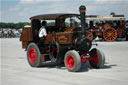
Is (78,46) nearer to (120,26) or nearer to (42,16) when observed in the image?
(42,16)

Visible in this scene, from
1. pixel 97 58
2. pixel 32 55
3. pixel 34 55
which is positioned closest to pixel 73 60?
pixel 97 58

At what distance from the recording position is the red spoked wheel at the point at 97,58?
30.4 ft

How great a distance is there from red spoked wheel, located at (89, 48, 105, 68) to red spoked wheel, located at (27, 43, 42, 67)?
1896 millimetres

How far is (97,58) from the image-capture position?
30.7 feet

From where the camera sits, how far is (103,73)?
8.48 metres

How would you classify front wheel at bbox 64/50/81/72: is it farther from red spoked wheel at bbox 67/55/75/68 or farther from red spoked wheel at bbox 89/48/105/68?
red spoked wheel at bbox 89/48/105/68

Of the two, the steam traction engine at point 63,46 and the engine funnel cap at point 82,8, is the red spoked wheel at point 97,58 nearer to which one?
the steam traction engine at point 63,46

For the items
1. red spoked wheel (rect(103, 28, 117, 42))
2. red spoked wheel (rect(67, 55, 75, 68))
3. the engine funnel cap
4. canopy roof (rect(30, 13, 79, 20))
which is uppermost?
the engine funnel cap

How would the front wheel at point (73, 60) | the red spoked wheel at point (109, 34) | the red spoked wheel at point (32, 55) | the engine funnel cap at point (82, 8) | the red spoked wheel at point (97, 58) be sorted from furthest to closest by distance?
1. the red spoked wheel at point (109, 34)
2. the red spoked wheel at point (32, 55)
3. the red spoked wheel at point (97, 58)
4. the engine funnel cap at point (82, 8)
5. the front wheel at point (73, 60)

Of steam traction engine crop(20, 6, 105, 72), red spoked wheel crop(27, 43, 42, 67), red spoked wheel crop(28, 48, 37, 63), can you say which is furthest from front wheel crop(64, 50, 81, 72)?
red spoked wheel crop(28, 48, 37, 63)

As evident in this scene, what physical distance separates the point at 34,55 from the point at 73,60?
6.61 ft

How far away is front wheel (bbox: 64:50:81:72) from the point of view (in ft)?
28.1

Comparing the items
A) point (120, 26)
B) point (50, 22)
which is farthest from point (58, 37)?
point (120, 26)

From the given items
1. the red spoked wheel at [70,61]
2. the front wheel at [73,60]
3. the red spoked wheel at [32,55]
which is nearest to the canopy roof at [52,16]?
the red spoked wheel at [32,55]
